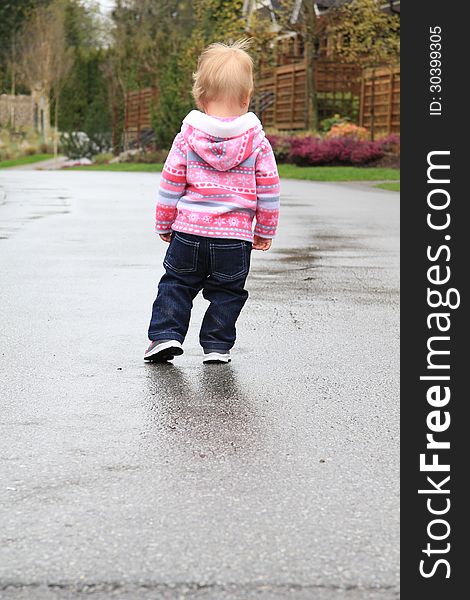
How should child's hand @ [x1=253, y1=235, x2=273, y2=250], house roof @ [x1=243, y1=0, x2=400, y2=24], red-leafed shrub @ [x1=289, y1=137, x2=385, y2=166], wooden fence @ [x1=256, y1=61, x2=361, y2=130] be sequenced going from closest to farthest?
child's hand @ [x1=253, y1=235, x2=273, y2=250], red-leafed shrub @ [x1=289, y1=137, x2=385, y2=166], house roof @ [x1=243, y1=0, x2=400, y2=24], wooden fence @ [x1=256, y1=61, x2=361, y2=130]

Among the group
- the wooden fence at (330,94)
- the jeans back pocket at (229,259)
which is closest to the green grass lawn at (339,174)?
the wooden fence at (330,94)

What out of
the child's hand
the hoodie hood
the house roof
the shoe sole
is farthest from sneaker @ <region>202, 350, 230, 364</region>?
the house roof

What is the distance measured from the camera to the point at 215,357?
5.37 metres

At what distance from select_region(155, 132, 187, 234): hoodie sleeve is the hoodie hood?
0.06 metres

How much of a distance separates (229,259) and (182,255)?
21 centimetres

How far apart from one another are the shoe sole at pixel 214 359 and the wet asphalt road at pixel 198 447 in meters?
0.07

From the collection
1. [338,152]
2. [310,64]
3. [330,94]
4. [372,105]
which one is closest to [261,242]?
[338,152]

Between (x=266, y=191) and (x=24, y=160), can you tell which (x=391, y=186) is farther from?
(x=24, y=160)

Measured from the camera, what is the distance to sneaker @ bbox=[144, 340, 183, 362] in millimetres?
5309

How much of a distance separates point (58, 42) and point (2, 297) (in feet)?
155

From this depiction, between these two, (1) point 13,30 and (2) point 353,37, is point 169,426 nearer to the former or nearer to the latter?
(2) point 353,37

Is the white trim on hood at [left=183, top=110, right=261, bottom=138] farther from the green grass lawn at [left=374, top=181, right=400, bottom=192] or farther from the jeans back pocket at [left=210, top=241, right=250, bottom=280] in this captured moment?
the green grass lawn at [left=374, top=181, right=400, bottom=192]

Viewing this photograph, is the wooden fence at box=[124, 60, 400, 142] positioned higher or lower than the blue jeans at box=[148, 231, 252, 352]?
higher

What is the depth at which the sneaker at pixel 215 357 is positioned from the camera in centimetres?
537
